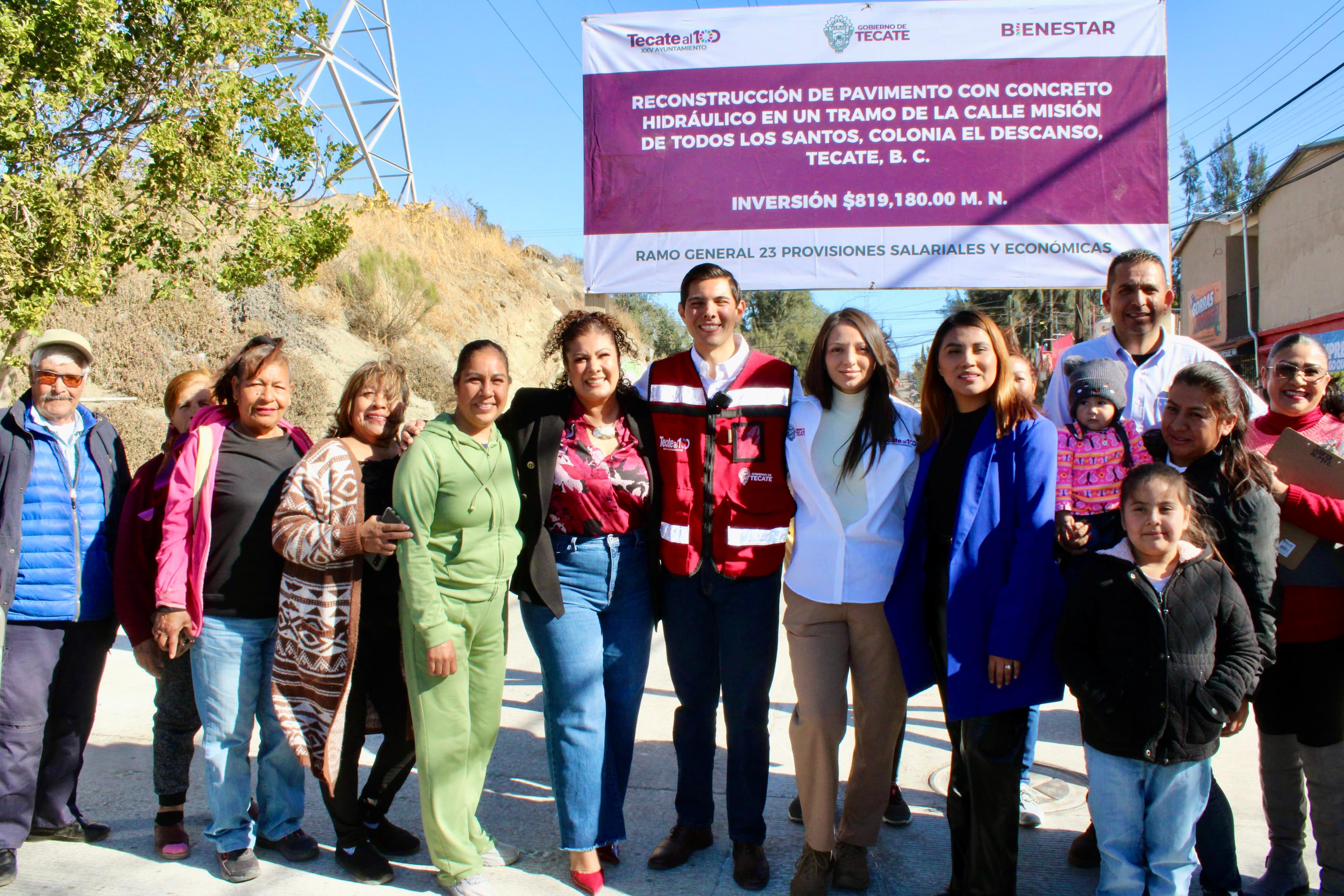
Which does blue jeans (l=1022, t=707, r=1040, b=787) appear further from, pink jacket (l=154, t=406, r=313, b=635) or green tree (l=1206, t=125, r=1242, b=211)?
green tree (l=1206, t=125, r=1242, b=211)

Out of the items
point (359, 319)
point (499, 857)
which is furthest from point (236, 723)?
point (359, 319)

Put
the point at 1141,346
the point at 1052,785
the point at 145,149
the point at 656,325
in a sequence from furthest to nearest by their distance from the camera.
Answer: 1. the point at 656,325
2. the point at 145,149
3. the point at 1052,785
4. the point at 1141,346

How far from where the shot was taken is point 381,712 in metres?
3.42

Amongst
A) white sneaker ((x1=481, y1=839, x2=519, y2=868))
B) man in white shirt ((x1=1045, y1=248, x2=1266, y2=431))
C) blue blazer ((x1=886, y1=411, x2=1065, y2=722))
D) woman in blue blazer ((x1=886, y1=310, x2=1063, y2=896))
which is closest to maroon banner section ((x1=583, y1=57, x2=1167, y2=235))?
man in white shirt ((x1=1045, y1=248, x2=1266, y2=431))

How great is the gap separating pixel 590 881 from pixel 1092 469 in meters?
2.26

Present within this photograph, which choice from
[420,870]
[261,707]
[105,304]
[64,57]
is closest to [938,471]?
[420,870]

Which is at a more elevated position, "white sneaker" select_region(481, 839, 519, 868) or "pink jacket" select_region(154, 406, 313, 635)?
"pink jacket" select_region(154, 406, 313, 635)

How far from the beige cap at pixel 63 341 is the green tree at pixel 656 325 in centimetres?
2512

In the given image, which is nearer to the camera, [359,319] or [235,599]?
[235,599]

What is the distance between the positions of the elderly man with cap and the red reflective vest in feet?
7.40

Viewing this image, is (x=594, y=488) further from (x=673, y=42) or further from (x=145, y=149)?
(x=145, y=149)

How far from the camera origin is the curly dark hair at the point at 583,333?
333 centimetres

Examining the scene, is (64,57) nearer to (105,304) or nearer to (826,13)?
(826,13)

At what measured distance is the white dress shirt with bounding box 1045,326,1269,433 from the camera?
341 cm
